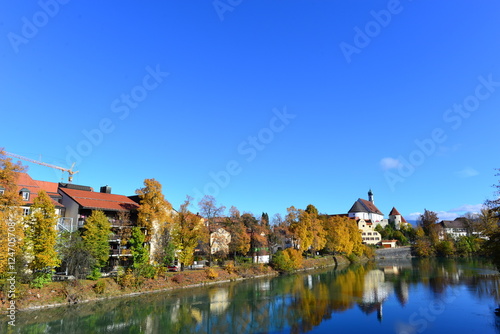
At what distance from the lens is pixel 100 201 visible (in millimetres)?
44406

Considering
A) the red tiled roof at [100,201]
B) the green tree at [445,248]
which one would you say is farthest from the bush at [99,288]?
the green tree at [445,248]

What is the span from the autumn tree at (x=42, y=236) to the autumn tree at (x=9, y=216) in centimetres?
142

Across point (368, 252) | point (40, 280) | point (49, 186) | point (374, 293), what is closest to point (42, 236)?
point (40, 280)

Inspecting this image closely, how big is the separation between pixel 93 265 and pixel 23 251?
6.97 metres

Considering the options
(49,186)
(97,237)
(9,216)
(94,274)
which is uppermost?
(49,186)

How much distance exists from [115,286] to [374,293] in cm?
2927

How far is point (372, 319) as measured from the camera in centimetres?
2639

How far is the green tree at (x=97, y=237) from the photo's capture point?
115 feet

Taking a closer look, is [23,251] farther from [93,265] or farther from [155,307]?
[155,307]

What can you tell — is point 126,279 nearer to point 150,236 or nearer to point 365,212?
point 150,236

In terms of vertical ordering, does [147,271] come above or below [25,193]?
below

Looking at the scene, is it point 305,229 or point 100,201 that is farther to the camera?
point 305,229

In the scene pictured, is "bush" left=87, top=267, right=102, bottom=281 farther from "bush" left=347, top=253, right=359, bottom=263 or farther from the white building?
the white building

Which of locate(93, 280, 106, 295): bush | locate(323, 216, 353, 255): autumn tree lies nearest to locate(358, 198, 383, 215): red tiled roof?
locate(323, 216, 353, 255): autumn tree
